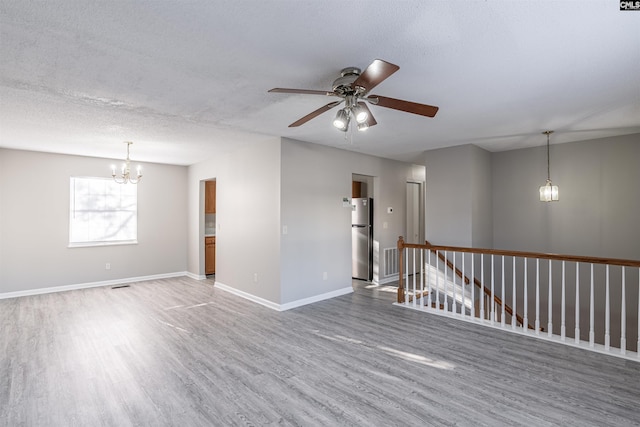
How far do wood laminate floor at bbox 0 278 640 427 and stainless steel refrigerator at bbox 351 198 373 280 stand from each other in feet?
6.87

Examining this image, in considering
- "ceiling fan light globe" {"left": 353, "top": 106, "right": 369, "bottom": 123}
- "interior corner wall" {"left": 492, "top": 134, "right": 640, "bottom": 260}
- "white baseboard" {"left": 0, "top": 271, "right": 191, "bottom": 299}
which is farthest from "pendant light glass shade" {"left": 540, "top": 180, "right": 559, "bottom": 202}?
"white baseboard" {"left": 0, "top": 271, "right": 191, "bottom": 299}

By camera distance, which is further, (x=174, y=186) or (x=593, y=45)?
(x=174, y=186)

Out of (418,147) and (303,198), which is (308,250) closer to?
(303,198)

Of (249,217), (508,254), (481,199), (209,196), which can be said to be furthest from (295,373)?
(209,196)

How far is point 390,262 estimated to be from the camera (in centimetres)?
668

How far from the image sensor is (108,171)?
634cm

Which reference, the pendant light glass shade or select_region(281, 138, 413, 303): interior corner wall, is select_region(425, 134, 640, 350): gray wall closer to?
the pendant light glass shade

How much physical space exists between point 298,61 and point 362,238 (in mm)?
4688

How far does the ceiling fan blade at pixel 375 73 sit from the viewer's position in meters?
1.84

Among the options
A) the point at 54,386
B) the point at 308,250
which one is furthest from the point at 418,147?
the point at 54,386

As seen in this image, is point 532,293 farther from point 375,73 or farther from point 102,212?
point 102,212

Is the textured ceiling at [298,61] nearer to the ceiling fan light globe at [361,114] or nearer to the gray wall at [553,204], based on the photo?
the ceiling fan light globe at [361,114]

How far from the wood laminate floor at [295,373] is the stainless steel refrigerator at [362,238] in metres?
2.09

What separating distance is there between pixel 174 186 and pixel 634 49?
7.35m
